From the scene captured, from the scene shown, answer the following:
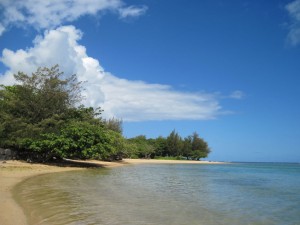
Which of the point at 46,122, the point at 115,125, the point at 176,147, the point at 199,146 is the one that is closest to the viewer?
the point at 46,122

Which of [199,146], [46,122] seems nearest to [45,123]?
[46,122]

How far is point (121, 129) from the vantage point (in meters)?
54.7

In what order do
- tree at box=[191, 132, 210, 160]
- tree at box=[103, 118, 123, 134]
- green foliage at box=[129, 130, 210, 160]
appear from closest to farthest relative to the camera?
tree at box=[103, 118, 123, 134]
green foliage at box=[129, 130, 210, 160]
tree at box=[191, 132, 210, 160]

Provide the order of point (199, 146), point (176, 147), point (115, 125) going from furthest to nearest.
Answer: point (199, 146) → point (176, 147) → point (115, 125)

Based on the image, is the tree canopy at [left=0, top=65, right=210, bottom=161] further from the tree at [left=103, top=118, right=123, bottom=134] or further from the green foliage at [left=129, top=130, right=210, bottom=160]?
the green foliage at [left=129, top=130, right=210, bottom=160]

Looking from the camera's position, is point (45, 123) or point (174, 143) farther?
point (174, 143)

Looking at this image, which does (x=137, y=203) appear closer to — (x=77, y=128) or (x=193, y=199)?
(x=193, y=199)

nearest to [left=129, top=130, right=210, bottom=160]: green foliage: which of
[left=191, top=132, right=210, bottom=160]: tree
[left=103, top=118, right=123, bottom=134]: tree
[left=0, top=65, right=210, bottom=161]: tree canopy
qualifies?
[left=191, top=132, right=210, bottom=160]: tree

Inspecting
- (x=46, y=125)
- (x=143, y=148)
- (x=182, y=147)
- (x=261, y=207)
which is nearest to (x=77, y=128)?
(x=46, y=125)

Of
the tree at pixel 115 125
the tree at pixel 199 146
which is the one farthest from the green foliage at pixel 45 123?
the tree at pixel 199 146

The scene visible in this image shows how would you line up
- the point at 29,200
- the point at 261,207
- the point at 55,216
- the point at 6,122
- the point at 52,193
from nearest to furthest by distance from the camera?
the point at 55,216 < the point at 29,200 < the point at 261,207 < the point at 52,193 < the point at 6,122

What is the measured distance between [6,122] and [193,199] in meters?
19.1

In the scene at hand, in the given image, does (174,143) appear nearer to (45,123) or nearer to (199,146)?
(199,146)

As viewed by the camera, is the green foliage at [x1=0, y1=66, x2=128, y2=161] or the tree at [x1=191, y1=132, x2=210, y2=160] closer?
the green foliage at [x1=0, y1=66, x2=128, y2=161]
